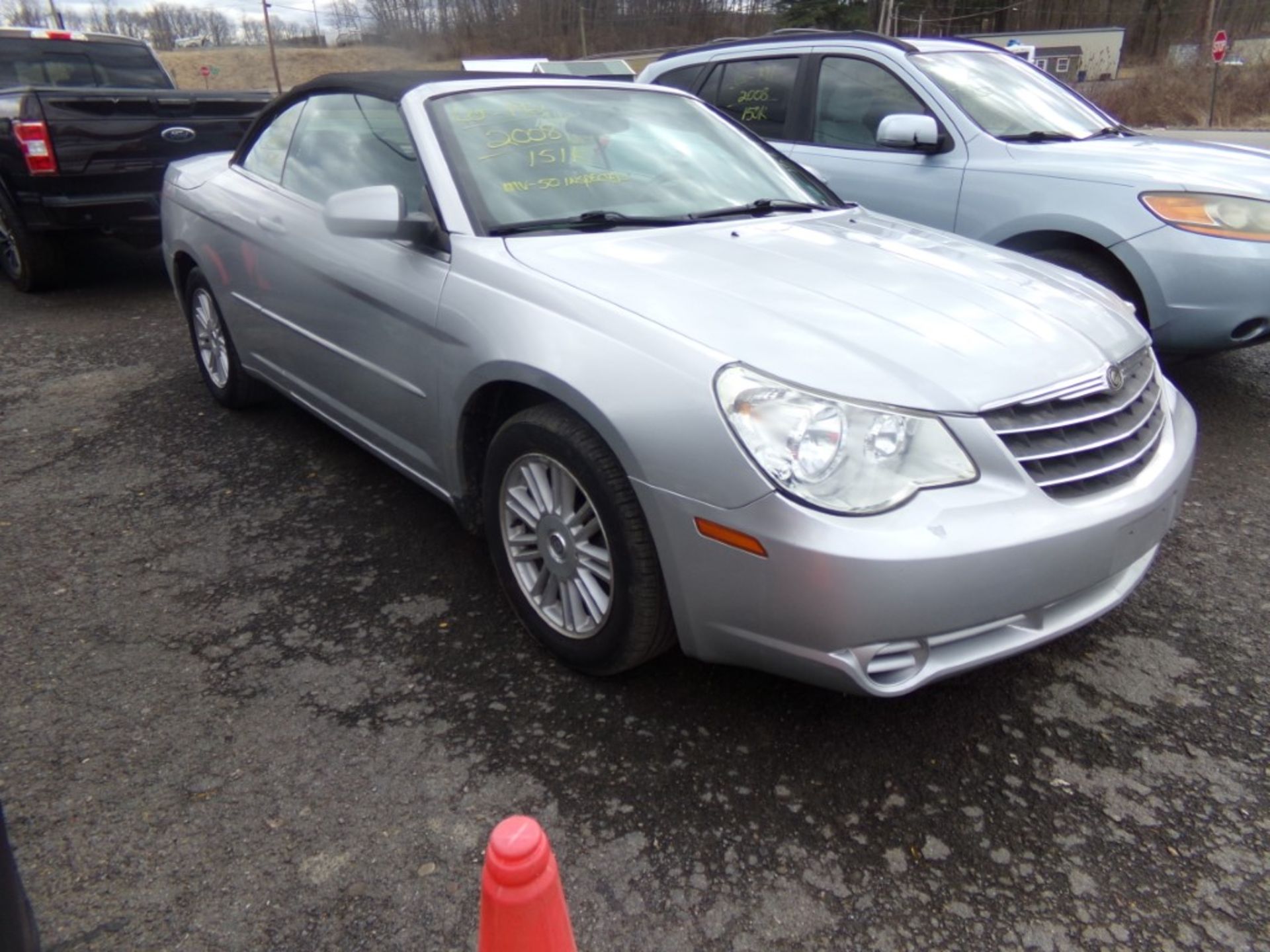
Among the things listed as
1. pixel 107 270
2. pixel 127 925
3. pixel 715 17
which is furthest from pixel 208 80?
pixel 127 925

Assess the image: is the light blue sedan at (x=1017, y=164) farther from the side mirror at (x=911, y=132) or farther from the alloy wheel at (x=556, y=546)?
the alloy wheel at (x=556, y=546)

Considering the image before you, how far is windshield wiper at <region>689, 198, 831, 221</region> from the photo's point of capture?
327 cm

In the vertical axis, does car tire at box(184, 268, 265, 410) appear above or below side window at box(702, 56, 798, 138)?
below

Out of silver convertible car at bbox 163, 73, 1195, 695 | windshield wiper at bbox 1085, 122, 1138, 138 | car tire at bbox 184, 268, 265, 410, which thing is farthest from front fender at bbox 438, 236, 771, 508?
windshield wiper at bbox 1085, 122, 1138, 138

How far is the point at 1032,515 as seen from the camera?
2.13 m

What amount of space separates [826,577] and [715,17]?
52746 mm

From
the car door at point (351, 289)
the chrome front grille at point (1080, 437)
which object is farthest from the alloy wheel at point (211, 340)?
the chrome front grille at point (1080, 437)

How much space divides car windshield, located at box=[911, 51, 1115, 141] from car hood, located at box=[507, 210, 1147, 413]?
224 centimetres

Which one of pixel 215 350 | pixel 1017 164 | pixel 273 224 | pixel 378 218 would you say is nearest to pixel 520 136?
pixel 378 218

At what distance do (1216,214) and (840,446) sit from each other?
10.3 ft

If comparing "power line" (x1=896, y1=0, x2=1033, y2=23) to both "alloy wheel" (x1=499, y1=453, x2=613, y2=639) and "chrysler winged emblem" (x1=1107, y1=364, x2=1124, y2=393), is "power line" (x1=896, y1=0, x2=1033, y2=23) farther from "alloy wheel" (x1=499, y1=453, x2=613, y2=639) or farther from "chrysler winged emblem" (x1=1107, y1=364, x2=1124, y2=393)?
"alloy wheel" (x1=499, y1=453, x2=613, y2=639)

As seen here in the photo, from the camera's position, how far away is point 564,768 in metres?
2.37

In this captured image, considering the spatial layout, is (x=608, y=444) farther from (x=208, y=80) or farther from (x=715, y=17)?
(x=715, y=17)

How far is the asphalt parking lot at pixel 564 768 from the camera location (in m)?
1.97
